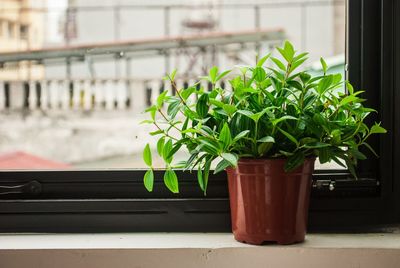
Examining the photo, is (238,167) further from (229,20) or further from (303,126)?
(229,20)

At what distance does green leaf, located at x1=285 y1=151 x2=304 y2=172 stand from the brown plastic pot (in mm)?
15

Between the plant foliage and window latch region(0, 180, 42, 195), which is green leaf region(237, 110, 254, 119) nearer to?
the plant foliage

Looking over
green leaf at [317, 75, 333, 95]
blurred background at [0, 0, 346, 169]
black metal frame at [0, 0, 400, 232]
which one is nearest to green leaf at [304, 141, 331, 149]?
green leaf at [317, 75, 333, 95]

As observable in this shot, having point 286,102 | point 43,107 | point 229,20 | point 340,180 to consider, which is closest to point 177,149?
point 286,102

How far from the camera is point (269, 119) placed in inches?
36.1

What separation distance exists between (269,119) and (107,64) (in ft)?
5.39

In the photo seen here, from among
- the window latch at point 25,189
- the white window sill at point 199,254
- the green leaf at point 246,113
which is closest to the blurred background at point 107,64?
the window latch at point 25,189

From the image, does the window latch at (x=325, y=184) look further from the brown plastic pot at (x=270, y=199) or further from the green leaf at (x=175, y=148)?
the green leaf at (x=175, y=148)

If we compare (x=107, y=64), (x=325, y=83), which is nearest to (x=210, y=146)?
(x=325, y=83)

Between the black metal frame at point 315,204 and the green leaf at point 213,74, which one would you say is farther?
the black metal frame at point 315,204

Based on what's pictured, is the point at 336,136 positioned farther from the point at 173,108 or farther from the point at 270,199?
the point at 173,108

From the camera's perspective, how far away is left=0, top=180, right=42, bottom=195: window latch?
1116 mm

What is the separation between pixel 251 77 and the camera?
950 mm

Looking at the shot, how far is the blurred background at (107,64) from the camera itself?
241cm
